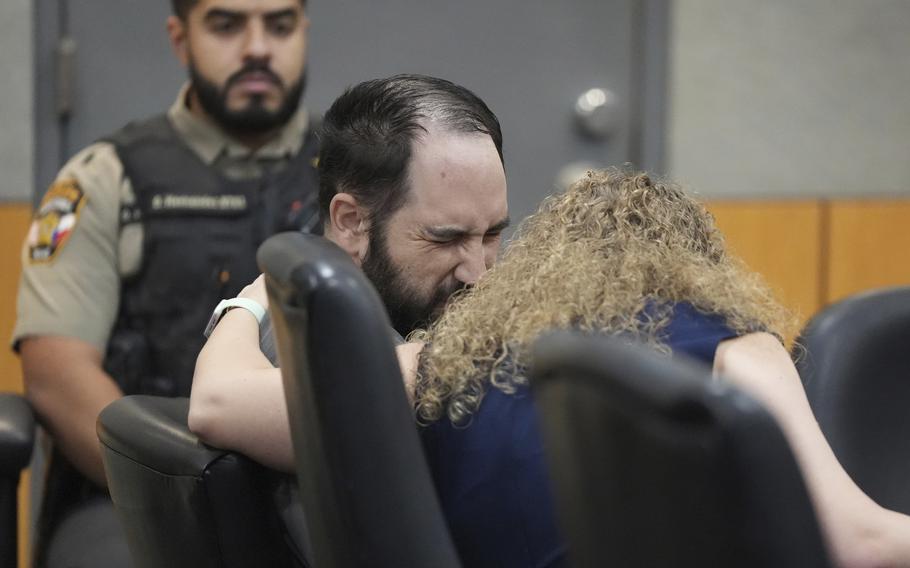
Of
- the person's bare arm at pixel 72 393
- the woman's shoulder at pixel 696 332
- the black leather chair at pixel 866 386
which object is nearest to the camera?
the woman's shoulder at pixel 696 332

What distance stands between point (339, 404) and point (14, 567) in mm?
912

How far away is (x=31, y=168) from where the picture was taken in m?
2.59

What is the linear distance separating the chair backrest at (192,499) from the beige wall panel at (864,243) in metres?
2.10

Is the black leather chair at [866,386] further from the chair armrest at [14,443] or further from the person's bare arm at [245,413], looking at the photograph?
the chair armrest at [14,443]

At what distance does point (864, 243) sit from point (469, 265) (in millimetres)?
1761

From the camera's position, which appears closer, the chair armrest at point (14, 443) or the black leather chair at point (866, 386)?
Result: the black leather chair at point (866, 386)

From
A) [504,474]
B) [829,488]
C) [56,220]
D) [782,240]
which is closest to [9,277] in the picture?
[56,220]

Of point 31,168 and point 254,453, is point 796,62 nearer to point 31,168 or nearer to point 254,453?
point 31,168

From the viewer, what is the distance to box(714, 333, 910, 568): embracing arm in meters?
0.96

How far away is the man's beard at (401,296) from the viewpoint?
5.02 feet

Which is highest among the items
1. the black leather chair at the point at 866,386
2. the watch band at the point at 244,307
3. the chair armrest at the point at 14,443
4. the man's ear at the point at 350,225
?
the man's ear at the point at 350,225

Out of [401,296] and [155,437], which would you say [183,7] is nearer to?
[401,296]

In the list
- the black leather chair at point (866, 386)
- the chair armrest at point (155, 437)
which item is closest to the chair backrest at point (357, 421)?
the chair armrest at point (155, 437)

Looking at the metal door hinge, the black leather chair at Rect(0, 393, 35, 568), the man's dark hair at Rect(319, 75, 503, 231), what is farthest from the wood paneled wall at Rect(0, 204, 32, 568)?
the man's dark hair at Rect(319, 75, 503, 231)
